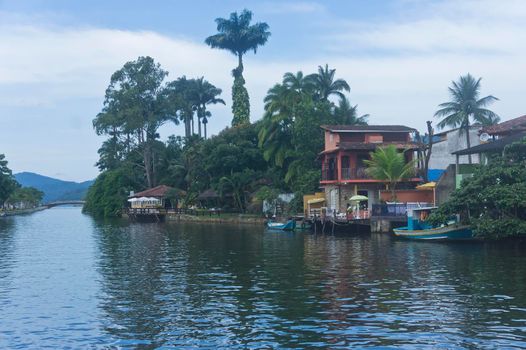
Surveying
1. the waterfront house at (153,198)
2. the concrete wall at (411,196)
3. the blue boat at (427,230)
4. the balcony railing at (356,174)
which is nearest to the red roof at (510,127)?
the concrete wall at (411,196)

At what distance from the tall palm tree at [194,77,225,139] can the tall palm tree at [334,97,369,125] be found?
44719mm

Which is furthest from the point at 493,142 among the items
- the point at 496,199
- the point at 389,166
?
the point at 496,199

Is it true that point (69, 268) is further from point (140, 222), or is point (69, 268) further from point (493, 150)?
point (140, 222)

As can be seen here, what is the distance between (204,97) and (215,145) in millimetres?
33430

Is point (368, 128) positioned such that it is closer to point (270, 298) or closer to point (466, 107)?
point (466, 107)

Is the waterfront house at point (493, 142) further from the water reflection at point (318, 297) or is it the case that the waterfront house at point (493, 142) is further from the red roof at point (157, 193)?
the red roof at point (157, 193)

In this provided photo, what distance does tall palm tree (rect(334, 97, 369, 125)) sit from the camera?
7419 centimetres

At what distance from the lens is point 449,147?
2707 inches

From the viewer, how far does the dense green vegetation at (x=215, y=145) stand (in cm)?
7050

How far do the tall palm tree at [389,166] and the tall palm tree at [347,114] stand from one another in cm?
1723

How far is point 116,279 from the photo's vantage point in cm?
2756

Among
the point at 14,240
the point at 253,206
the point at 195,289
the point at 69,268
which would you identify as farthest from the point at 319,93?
the point at 195,289

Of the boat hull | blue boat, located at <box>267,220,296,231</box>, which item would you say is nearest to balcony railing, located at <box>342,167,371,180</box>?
blue boat, located at <box>267,220,296,231</box>

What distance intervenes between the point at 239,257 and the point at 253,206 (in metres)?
38.6
